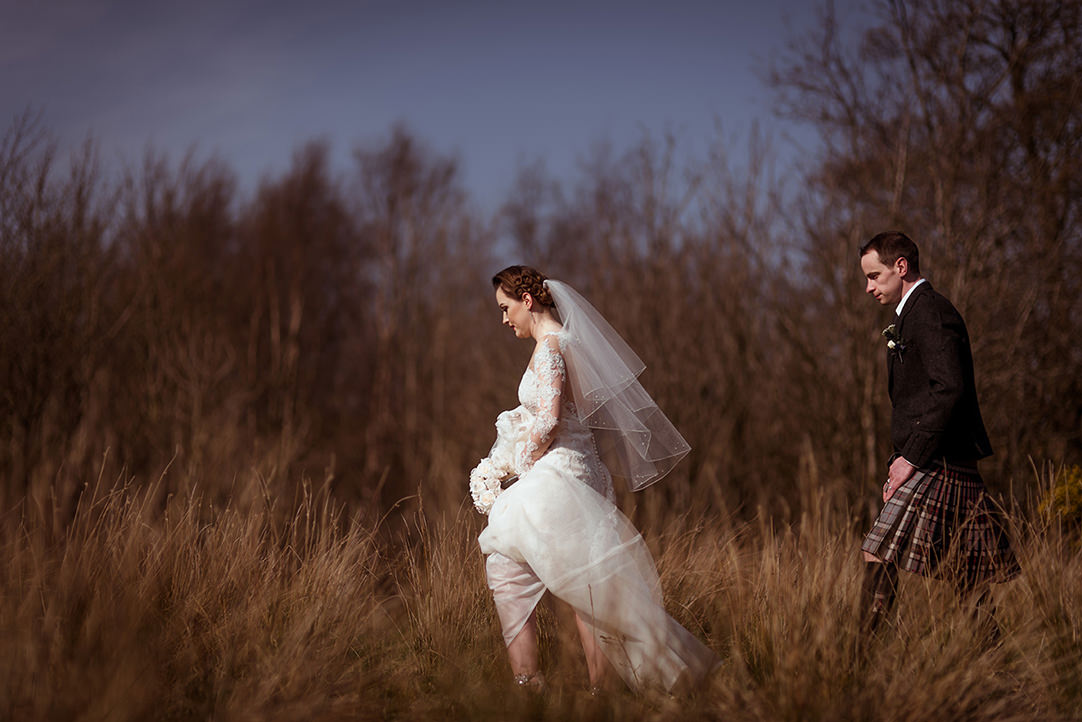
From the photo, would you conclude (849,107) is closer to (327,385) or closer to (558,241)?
(558,241)

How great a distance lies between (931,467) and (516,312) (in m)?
1.86

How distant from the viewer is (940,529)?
3.62 m

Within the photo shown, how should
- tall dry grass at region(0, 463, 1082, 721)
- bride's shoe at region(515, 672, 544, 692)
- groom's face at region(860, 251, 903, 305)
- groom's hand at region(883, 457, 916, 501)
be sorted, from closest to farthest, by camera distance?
tall dry grass at region(0, 463, 1082, 721), bride's shoe at region(515, 672, 544, 692), groom's hand at region(883, 457, 916, 501), groom's face at region(860, 251, 903, 305)

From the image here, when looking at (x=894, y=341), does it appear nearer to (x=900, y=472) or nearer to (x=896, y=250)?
(x=896, y=250)

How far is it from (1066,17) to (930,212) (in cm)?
227

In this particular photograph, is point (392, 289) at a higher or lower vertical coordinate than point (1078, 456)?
higher

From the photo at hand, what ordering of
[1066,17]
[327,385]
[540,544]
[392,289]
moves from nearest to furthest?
[540,544]
[1066,17]
[392,289]
[327,385]

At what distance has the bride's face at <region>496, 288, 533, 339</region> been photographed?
4.01 metres

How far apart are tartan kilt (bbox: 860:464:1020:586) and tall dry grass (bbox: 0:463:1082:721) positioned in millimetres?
207

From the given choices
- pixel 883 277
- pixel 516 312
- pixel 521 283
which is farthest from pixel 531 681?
pixel 883 277

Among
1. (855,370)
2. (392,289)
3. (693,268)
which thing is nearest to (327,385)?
(392,289)

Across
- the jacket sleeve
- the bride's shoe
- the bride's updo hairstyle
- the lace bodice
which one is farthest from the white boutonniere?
the bride's shoe

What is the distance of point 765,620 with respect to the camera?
3.75 m

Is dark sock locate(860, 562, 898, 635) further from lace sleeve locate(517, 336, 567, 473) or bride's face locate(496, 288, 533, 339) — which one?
bride's face locate(496, 288, 533, 339)
